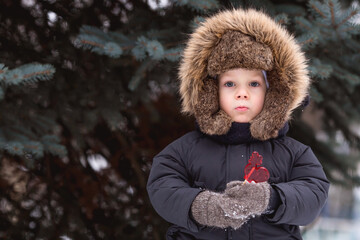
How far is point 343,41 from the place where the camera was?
2.86m

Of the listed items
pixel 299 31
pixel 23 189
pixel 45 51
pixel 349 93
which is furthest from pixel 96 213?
pixel 349 93

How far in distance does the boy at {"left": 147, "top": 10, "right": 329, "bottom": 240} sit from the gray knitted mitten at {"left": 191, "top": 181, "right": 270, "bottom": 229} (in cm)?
2

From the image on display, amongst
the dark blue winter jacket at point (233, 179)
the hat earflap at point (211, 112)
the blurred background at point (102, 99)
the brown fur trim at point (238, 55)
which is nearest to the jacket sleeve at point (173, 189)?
the dark blue winter jacket at point (233, 179)

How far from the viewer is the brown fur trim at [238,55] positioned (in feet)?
6.11

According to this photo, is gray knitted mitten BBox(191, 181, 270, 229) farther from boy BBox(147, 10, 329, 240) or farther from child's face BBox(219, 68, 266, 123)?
child's face BBox(219, 68, 266, 123)

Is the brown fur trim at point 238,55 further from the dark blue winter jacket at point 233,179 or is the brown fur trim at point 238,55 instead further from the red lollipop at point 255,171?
the red lollipop at point 255,171

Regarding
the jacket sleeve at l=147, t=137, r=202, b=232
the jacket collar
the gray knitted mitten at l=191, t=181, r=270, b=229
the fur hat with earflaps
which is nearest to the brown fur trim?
the fur hat with earflaps

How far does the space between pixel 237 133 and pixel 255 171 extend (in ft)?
0.93

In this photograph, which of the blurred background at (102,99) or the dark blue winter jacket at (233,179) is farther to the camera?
the blurred background at (102,99)

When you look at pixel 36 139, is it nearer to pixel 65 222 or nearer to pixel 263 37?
pixel 65 222

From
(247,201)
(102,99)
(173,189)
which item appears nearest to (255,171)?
(247,201)

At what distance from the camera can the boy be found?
176 centimetres

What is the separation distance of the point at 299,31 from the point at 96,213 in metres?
2.15

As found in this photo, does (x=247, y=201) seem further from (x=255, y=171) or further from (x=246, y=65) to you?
(x=246, y=65)
